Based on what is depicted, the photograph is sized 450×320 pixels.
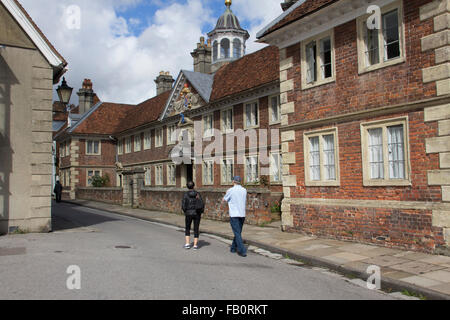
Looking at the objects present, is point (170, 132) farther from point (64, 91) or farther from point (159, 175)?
point (64, 91)

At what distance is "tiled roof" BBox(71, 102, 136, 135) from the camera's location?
132 ft

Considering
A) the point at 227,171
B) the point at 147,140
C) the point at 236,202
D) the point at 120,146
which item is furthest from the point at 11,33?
the point at 120,146

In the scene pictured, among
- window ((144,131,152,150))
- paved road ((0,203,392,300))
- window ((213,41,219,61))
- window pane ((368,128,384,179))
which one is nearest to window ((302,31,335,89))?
window pane ((368,128,384,179))

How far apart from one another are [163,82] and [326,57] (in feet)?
95.6

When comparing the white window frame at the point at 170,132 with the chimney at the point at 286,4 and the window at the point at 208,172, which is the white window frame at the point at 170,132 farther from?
the chimney at the point at 286,4

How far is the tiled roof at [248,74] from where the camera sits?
21.1 m

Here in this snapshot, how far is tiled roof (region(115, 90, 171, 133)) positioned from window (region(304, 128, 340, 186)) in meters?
21.1

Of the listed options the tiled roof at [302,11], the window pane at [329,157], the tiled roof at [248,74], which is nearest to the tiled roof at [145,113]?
the tiled roof at [248,74]

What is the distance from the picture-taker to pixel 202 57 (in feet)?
107

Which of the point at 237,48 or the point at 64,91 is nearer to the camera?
the point at 64,91

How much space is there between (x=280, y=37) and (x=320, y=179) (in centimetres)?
476

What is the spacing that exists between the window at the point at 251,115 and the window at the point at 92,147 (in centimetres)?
2252
